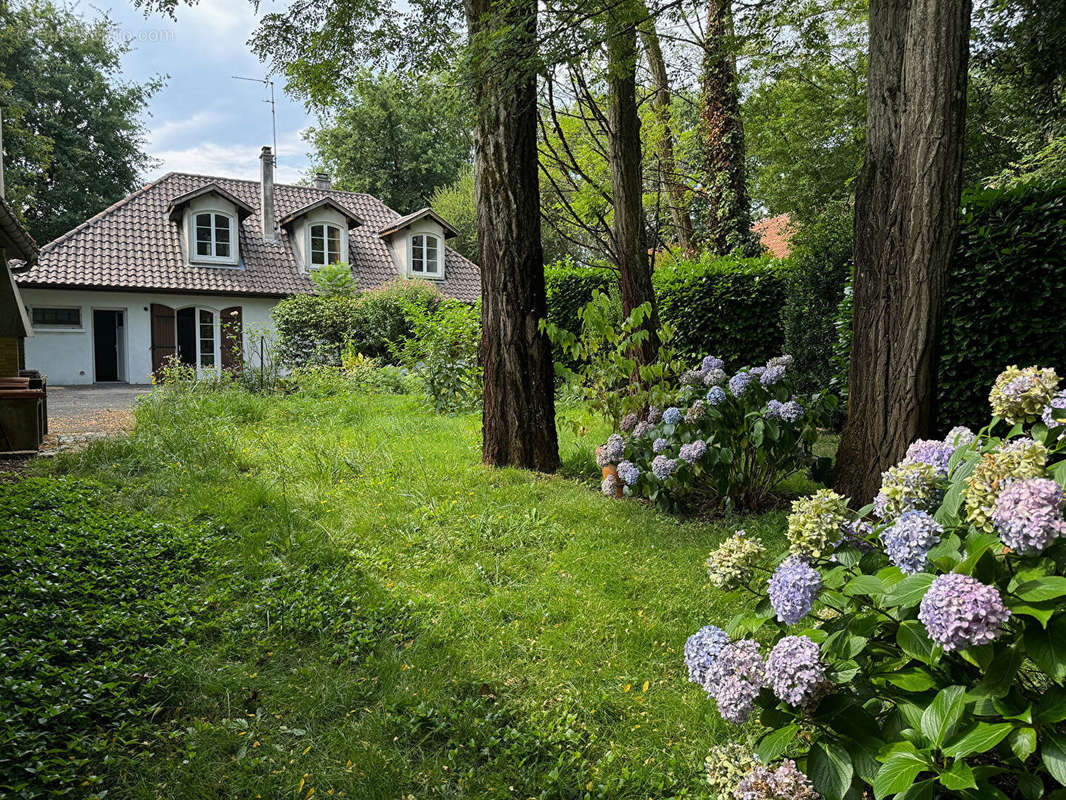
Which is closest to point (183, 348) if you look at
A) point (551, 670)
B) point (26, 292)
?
point (26, 292)

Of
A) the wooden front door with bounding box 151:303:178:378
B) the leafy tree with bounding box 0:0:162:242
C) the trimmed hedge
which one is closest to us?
the trimmed hedge

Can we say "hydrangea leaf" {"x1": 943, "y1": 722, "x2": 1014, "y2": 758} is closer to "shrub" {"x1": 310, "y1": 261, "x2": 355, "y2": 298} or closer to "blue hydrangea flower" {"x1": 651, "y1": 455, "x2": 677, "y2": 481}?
"blue hydrangea flower" {"x1": 651, "y1": 455, "x2": 677, "y2": 481}

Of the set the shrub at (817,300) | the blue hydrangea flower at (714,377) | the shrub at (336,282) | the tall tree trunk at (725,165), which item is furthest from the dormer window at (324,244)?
the blue hydrangea flower at (714,377)

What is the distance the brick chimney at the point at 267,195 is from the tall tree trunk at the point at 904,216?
19.2 meters

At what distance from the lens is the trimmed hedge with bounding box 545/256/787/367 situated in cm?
904

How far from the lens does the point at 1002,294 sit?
5246mm

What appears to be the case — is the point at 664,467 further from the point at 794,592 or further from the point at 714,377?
the point at 794,592

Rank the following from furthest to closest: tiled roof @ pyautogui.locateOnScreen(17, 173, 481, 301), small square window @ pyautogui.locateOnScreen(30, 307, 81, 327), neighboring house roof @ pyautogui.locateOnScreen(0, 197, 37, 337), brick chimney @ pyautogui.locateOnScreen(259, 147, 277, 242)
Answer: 1. brick chimney @ pyautogui.locateOnScreen(259, 147, 277, 242)
2. small square window @ pyautogui.locateOnScreen(30, 307, 81, 327)
3. tiled roof @ pyautogui.locateOnScreen(17, 173, 481, 301)
4. neighboring house roof @ pyautogui.locateOnScreen(0, 197, 37, 337)

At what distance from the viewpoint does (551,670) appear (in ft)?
8.98

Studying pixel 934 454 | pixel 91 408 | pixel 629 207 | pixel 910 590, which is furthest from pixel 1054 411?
pixel 91 408

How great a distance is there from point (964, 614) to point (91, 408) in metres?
13.0

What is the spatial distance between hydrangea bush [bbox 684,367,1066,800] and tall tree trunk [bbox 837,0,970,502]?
6.47 ft

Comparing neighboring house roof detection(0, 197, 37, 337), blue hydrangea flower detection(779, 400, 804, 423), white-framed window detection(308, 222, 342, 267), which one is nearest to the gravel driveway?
neighboring house roof detection(0, 197, 37, 337)

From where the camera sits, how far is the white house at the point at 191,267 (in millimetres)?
17016
